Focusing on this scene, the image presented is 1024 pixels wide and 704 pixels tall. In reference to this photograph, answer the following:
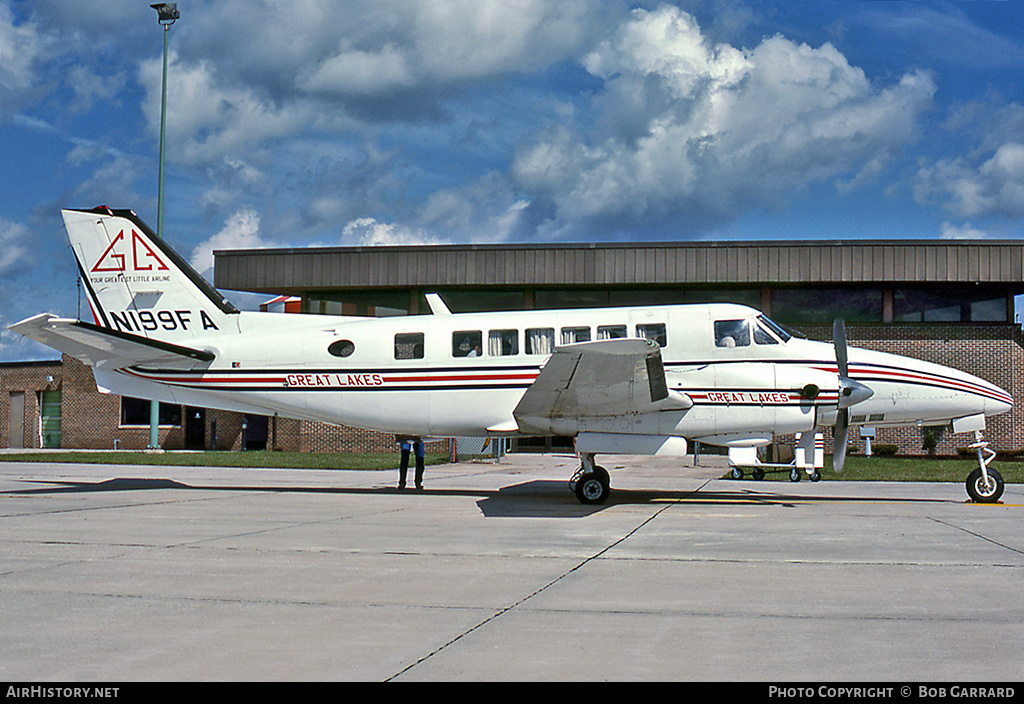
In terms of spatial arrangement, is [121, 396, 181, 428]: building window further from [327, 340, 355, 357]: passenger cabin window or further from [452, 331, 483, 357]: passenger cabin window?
[452, 331, 483, 357]: passenger cabin window

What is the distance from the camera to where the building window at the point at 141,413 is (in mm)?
42781

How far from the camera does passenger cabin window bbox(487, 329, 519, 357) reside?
53.5ft

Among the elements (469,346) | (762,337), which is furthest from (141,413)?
(762,337)

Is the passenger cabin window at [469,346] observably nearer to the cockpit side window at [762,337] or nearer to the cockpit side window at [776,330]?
the cockpit side window at [762,337]

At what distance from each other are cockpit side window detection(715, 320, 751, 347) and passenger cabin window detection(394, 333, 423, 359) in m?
5.58

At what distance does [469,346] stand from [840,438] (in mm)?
6910

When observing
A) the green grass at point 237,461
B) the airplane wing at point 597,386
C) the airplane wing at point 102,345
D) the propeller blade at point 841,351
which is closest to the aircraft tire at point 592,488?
the airplane wing at point 597,386

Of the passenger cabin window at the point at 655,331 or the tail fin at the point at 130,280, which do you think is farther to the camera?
the tail fin at the point at 130,280

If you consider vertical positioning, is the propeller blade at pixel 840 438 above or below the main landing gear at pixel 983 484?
above

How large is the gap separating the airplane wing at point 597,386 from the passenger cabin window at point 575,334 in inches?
50.0

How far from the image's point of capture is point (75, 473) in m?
23.5

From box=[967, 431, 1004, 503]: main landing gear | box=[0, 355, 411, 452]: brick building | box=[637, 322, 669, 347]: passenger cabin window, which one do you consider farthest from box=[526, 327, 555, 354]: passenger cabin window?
box=[0, 355, 411, 452]: brick building

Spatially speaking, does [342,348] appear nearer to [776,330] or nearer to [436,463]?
[776,330]

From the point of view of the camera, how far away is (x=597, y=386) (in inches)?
578
